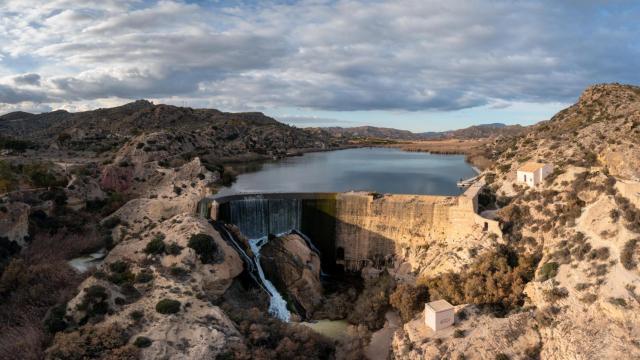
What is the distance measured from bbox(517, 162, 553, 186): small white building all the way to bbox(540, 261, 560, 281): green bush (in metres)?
8.68

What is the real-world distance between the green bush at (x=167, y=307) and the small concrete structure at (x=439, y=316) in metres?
12.8

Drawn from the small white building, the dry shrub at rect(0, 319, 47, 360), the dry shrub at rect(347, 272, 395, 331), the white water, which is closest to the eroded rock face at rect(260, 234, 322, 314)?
the white water

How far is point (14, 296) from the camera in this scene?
22.2m

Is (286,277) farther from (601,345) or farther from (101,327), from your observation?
(601,345)

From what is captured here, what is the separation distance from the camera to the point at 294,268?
101 ft

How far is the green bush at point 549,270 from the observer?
2381cm

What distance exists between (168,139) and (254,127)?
43.1 metres

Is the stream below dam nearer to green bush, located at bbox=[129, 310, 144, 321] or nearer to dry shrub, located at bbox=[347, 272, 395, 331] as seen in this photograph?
dry shrub, located at bbox=[347, 272, 395, 331]

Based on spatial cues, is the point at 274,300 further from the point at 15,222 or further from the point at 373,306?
the point at 15,222

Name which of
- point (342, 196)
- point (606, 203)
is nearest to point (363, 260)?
point (342, 196)

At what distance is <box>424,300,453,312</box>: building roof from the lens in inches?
916

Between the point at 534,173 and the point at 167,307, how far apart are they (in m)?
25.1

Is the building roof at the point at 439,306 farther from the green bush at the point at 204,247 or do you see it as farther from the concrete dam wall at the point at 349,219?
the green bush at the point at 204,247

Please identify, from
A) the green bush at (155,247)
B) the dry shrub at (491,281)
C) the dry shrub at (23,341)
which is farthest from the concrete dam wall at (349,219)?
the dry shrub at (23,341)
